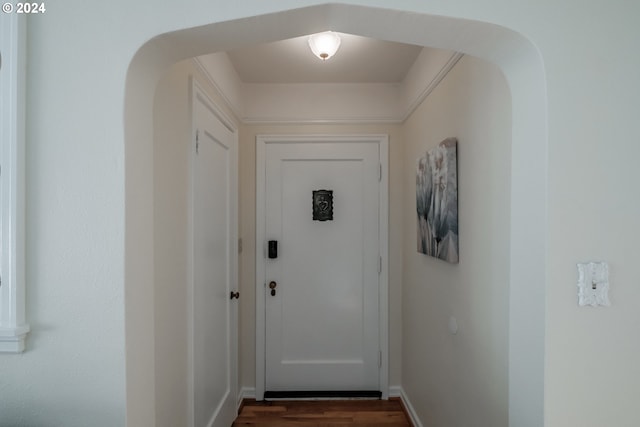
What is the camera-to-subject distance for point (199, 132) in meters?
1.79

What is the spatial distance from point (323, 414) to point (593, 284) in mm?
2154

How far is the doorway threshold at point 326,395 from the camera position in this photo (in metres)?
2.76

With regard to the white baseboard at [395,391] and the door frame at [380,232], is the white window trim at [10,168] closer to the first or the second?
the door frame at [380,232]

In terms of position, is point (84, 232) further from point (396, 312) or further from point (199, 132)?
point (396, 312)

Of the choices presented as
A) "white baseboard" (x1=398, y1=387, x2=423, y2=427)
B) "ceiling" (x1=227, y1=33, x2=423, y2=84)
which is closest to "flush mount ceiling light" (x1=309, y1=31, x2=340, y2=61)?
"ceiling" (x1=227, y1=33, x2=423, y2=84)

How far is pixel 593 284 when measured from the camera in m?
0.96

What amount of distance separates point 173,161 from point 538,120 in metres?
1.35

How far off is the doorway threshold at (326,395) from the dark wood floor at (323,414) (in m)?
0.04

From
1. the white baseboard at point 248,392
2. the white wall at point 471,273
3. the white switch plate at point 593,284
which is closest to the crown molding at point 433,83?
the white wall at point 471,273

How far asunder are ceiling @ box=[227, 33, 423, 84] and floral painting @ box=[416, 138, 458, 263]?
0.71 meters

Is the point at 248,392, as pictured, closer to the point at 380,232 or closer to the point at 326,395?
the point at 326,395

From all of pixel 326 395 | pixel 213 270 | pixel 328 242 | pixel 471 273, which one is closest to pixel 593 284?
pixel 471 273

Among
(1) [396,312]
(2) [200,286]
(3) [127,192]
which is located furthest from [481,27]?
(1) [396,312]

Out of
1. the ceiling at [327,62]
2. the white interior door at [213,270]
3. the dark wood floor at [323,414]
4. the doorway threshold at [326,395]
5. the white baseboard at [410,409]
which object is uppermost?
the ceiling at [327,62]
